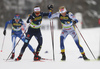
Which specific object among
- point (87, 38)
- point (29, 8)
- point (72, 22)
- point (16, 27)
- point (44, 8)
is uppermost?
point (72, 22)

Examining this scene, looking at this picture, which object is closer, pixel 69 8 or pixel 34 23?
pixel 34 23

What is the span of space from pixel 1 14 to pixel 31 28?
27.6 metres

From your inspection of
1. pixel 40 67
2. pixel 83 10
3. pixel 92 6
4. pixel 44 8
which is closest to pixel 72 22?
pixel 40 67

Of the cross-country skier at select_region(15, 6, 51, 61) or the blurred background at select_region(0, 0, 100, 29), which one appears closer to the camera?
the cross-country skier at select_region(15, 6, 51, 61)

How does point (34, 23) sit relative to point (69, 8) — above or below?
above

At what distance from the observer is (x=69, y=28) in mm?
7602

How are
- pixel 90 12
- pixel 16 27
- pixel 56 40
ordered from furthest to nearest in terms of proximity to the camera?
pixel 90 12 < pixel 56 40 < pixel 16 27

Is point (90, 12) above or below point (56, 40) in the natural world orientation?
below

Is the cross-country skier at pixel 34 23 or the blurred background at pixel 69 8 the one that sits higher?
the cross-country skier at pixel 34 23

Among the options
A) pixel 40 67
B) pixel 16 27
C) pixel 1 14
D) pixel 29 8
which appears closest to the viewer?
pixel 40 67

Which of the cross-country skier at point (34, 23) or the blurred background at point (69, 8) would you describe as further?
the blurred background at point (69, 8)

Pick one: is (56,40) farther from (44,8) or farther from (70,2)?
(70,2)

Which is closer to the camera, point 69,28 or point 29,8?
point 69,28

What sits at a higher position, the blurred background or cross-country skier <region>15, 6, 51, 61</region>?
cross-country skier <region>15, 6, 51, 61</region>
